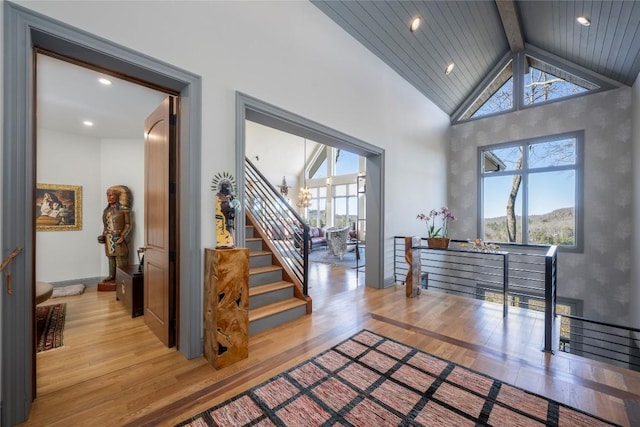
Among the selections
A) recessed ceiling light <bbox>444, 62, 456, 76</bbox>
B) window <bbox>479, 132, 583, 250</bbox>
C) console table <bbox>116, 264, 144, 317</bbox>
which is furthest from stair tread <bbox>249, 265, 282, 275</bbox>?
window <bbox>479, 132, 583, 250</bbox>

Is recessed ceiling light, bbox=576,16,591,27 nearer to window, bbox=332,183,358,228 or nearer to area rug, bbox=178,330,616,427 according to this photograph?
area rug, bbox=178,330,616,427

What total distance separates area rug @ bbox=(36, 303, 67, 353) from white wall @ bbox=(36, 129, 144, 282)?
4.00 ft

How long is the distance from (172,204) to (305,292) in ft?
6.00

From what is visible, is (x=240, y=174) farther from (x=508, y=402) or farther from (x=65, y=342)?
(x=508, y=402)

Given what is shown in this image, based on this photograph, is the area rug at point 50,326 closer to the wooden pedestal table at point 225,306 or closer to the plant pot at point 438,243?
the wooden pedestal table at point 225,306

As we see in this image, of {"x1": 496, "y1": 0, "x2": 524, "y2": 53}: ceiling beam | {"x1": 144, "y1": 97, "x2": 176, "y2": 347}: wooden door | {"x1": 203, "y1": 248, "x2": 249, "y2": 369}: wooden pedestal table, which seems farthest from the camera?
{"x1": 496, "y1": 0, "x2": 524, "y2": 53}: ceiling beam

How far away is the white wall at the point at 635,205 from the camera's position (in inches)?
159

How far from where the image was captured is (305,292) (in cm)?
328

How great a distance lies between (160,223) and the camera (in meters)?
2.50

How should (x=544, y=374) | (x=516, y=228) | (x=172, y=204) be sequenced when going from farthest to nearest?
(x=516, y=228) < (x=172, y=204) < (x=544, y=374)

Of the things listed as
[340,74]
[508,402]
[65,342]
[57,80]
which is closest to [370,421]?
[508,402]

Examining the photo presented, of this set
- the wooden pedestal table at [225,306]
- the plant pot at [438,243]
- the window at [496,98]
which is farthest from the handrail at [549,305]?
the window at [496,98]

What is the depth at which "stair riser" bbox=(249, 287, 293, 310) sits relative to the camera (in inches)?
114

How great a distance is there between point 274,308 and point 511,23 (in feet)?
20.9
